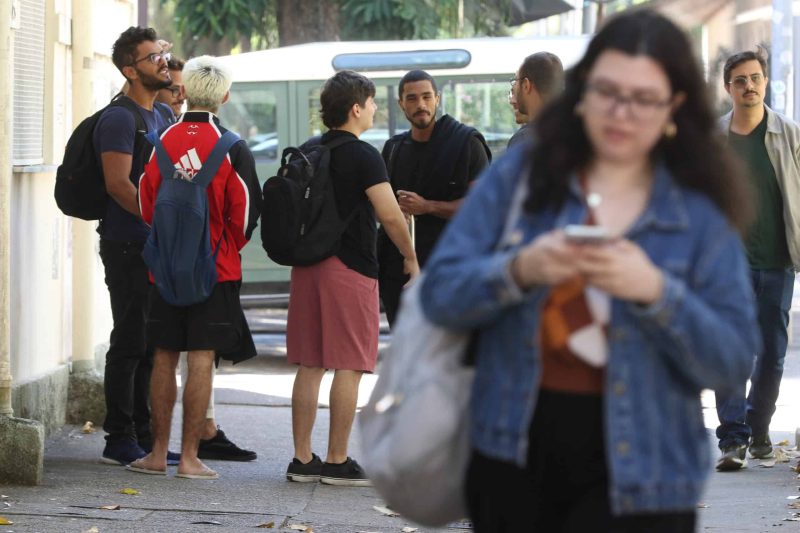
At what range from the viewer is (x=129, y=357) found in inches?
303

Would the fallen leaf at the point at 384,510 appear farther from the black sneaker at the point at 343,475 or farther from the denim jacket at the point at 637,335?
the denim jacket at the point at 637,335

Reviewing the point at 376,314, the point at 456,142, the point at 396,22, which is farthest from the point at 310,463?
the point at 396,22

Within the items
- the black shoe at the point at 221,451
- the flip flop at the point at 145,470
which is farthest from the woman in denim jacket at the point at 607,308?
the black shoe at the point at 221,451

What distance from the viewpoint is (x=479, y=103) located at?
47.9 ft

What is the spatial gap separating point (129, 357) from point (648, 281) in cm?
533

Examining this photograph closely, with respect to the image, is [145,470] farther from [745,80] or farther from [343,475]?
[745,80]

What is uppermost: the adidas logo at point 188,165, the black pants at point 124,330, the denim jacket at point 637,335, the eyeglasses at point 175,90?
the eyeglasses at point 175,90

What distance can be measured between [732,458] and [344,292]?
2114mm

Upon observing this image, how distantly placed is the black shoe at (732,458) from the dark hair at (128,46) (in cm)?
349

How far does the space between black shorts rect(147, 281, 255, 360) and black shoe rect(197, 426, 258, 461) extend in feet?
3.60

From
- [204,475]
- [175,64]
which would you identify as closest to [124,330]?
[204,475]

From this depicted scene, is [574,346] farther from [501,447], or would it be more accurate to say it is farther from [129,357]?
[129,357]

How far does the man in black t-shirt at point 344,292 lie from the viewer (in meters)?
7.07

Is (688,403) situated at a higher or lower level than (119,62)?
lower
